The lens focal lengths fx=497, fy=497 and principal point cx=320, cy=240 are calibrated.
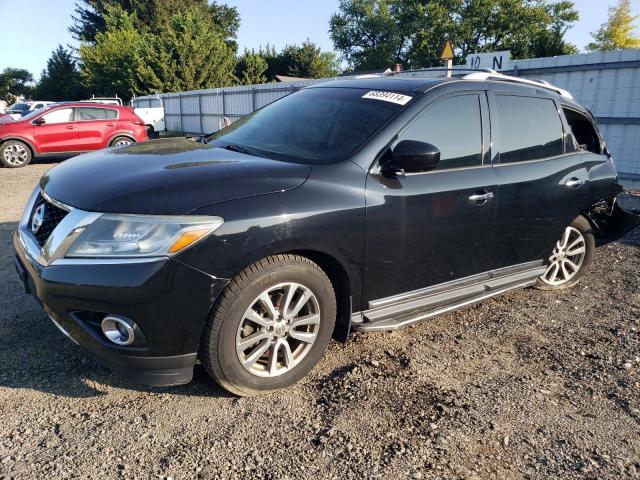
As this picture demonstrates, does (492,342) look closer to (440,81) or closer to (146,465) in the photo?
(440,81)

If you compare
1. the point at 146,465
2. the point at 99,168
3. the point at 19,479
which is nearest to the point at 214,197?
the point at 99,168

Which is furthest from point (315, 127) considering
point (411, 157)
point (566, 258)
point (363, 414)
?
point (566, 258)

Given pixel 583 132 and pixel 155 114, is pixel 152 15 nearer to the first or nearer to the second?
pixel 155 114

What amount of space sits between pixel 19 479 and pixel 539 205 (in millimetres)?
3686

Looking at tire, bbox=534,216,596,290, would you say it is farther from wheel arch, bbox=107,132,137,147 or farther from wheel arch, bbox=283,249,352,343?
wheel arch, bbox=107,132,137,147

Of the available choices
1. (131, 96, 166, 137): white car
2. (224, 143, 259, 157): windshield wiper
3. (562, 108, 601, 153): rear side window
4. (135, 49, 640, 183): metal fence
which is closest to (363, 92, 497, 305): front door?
(224, 143, 259, 157): windshield wiper

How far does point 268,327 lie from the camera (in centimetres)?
267

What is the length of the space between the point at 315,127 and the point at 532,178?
1.71 m

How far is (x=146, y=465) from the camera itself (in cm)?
224

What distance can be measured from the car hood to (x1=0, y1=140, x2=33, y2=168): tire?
10848 mm

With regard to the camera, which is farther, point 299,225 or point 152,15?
point 152,15

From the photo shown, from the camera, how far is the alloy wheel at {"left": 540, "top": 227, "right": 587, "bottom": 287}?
4511 millimetres

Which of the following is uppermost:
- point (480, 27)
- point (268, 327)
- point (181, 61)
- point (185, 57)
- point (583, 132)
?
point (480, 27)

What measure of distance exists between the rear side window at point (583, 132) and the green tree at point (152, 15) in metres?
47.2
